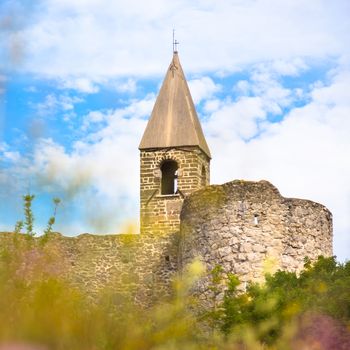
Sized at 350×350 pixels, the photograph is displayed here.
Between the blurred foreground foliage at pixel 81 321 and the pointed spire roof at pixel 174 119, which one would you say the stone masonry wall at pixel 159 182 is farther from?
the blurred foreground foliage at pixel 81 321

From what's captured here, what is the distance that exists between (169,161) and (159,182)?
34.7 inches

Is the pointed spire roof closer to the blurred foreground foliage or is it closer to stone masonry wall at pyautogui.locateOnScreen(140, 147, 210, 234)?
stone masonry wall at pyautogui.locateOnScreen(140, 147, 210, 234)

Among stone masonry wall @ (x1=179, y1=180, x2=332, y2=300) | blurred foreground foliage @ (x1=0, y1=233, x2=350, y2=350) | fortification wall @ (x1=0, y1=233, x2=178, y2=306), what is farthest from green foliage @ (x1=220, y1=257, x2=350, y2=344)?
fortification wall @ (x1=0, y1=233, x2=178, y2=306)

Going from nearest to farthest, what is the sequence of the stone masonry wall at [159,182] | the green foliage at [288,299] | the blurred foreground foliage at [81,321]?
the blurred foreground foliage at [81,321] → the green foliage at [288,299] → the stone masonry wall at [159,182]

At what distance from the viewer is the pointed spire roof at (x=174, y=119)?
26594 mm

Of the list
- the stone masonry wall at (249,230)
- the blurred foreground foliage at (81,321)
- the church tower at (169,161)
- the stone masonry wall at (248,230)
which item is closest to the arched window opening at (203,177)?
the church tower at (169,161)

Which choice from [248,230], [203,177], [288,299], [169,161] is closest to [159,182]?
[169,161]

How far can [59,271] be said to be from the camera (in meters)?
4.64

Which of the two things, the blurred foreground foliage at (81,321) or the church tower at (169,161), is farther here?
the church tower at (169,161)

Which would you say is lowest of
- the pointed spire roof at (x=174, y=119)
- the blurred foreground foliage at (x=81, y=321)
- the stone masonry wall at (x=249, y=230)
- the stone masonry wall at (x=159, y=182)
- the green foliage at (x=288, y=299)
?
the blurred foreground foliage at (x=81, y=321)

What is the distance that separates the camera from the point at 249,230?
15.9 m

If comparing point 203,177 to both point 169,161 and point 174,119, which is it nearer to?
point 169,161

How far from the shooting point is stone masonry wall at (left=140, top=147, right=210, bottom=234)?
2603cm

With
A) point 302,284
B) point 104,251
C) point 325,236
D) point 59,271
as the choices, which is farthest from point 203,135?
point 59,271
